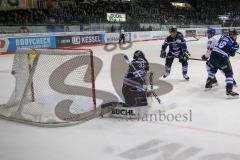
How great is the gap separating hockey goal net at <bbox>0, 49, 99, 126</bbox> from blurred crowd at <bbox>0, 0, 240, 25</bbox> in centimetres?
1349

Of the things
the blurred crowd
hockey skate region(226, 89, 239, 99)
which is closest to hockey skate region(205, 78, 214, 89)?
hockey skate region(226, 89, 239, 99)

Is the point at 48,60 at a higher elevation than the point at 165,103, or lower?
higher

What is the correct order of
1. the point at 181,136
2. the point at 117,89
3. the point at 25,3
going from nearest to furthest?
the point at 181,136 < the point at 117,89 < the point at 25,3

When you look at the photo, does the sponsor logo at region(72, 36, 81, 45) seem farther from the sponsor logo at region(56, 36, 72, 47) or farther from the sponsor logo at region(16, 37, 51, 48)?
the sponsor logo at region(16, 37, 51, 48)

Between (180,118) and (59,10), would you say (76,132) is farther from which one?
(59,10)

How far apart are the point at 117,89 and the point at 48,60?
228cm

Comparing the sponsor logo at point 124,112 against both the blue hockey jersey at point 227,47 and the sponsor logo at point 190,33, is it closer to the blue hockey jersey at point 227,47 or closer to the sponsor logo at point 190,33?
the blue hockey jersey at point 227,47

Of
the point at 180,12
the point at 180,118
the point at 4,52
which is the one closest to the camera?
the point at 180,118

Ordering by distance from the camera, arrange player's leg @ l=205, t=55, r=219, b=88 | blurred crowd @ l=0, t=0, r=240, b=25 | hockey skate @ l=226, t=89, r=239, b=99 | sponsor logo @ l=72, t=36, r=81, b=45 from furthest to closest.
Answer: blurred crowd @ l=0, t=0, r=240, b=25 → sponsor logo @ l=72, t=36, r=81, b=45 → player's leg @ l=205, t=55, r=219, b=88 → hockey skate @ l=226, t=89, r=239, b=99

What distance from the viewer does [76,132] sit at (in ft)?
16.8

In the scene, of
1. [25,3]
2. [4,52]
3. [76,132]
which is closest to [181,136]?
[76,132]

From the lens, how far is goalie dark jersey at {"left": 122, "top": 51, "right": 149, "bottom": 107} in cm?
577

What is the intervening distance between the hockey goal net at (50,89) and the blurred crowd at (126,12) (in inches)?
531

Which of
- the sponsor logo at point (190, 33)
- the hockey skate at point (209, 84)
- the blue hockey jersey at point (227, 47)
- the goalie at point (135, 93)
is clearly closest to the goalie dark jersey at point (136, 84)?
the goalie at point (135, 93)
